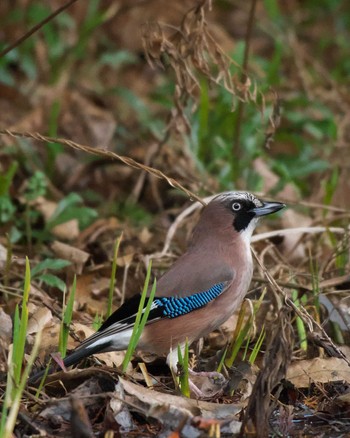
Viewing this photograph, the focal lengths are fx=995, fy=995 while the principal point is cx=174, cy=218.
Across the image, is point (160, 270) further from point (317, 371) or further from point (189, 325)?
point (317, 371)

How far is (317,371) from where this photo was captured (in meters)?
5.24

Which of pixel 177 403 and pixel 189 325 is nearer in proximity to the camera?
pixel 177 403

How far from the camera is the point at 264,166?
28.7ft

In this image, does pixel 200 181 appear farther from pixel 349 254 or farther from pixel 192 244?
pixel 192 244

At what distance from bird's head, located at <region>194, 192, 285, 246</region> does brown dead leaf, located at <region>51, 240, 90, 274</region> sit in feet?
3.78

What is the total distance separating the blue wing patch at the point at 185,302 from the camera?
5297 mm

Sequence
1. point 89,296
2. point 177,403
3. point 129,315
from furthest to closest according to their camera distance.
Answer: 1. point 89,296
2. point 129,315
3. point 177,403

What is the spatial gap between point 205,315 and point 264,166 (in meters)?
3.59

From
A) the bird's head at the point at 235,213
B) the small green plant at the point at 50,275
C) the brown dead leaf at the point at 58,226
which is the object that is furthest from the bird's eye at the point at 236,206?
the brown dead leaf at the point at 58,226

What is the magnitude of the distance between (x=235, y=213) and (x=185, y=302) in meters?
0.75

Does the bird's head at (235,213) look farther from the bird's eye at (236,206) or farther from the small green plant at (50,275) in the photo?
the small green plant at (50,275)

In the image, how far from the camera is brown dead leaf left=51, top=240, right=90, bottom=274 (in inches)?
264

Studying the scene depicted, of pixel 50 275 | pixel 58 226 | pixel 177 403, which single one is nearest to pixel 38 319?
pixel 50 275

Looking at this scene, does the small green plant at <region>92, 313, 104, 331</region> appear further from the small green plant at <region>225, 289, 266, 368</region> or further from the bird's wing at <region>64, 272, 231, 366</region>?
the small green plant at <region>225, 289, 266, 368</region>
